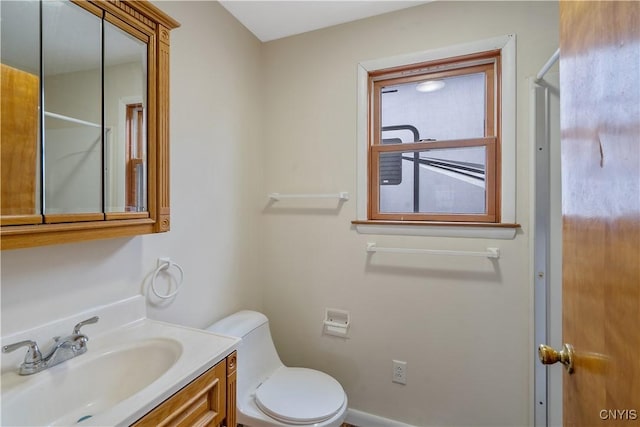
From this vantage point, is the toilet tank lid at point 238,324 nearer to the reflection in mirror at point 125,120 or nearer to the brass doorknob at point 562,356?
→ the reflection in mirror at point 125,120

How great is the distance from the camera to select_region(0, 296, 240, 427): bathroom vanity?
29.5 inches

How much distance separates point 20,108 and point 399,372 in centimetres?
198

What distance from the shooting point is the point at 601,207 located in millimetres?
557

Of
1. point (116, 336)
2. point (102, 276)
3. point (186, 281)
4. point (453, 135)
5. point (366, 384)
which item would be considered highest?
point (453, 135)

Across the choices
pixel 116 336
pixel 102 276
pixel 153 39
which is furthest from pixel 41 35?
pixel 116 336

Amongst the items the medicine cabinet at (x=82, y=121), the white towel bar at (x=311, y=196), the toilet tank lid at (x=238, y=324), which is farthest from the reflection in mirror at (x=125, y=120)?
the white towel bar at (x=311, y=196)

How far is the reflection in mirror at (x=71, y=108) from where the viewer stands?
0.87 m

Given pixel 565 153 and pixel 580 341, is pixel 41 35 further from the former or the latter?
pixel 580 341

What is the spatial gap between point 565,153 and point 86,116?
1.40 meters

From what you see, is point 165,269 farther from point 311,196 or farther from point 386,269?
point 386,269

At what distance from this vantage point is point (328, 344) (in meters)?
1.88

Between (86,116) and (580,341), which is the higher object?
(86,116)

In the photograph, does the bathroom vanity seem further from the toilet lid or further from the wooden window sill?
the wooden window sill

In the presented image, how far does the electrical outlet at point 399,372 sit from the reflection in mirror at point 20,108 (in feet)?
5.78
